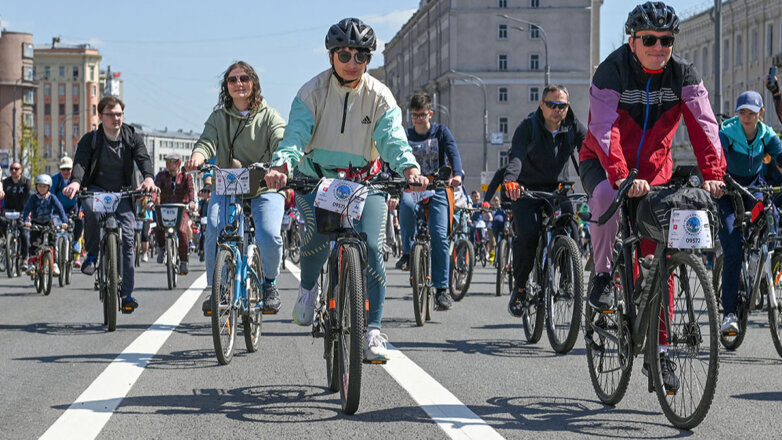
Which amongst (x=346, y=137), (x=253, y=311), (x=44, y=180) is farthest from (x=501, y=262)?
(x=346, y=137)

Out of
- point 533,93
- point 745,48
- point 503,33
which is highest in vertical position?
point 503,33

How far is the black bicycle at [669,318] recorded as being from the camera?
17.2ft

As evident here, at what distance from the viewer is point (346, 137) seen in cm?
696

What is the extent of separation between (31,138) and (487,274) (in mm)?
75611

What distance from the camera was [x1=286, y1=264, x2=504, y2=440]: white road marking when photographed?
17.9ft

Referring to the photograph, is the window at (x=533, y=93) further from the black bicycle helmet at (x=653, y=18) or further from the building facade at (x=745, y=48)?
the black bicycle helmet at (x=653, y=18)

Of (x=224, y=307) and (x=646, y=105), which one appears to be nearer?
(x=646, y=105)

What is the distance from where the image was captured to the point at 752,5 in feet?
211

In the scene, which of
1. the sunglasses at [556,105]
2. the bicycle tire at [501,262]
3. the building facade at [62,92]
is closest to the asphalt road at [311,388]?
the sunglasses at [556,105]

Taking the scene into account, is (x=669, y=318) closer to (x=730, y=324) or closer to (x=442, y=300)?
(x=730, y=324)

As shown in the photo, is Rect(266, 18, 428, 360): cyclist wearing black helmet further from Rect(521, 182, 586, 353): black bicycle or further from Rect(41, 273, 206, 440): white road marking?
Rect(521, 182, 586, 353): black bicycle

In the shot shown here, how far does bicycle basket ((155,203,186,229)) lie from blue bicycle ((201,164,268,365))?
7.97m

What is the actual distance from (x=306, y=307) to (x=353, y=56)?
1466mm

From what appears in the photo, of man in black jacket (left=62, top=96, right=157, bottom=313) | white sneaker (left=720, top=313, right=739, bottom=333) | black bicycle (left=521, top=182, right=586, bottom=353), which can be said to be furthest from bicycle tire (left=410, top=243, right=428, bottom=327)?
white sneaker (left=720, top=313, right=739, bottom=333)
